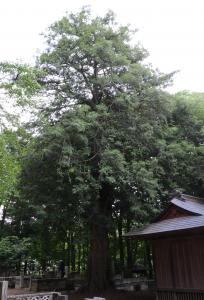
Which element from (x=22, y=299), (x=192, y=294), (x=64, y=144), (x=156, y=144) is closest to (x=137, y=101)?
(x=156, y=144)

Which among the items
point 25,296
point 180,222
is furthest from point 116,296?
point 25,296

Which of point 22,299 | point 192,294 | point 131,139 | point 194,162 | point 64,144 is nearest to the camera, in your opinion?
point 22,299

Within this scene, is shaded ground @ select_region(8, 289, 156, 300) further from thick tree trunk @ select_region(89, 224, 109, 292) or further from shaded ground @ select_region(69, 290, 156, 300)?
thick tree trunk @ select_region(89, 224, 109, 292)

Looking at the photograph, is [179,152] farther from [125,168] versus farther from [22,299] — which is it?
[22,299]

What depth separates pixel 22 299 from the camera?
9.69 meters

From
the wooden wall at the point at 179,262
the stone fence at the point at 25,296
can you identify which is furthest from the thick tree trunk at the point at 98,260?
the stone fence at the point at 25,296

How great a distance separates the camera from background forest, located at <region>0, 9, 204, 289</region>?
1520cm

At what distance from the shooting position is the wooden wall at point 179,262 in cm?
1172

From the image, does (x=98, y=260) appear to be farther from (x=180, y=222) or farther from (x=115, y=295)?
(x=180, y=222)

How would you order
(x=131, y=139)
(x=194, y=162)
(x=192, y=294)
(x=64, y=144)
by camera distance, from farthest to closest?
(x=194, y=162) < (x=131, y=139) < (x=64, y=144) < (x=192, y=294)

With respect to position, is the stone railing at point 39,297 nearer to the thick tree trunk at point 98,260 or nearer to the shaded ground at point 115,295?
the shaded ground at point 115,295

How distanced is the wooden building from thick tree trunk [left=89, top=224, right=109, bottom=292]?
4895mm

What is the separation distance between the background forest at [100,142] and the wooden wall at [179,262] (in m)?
2.64

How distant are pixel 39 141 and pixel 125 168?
14.7 feet
